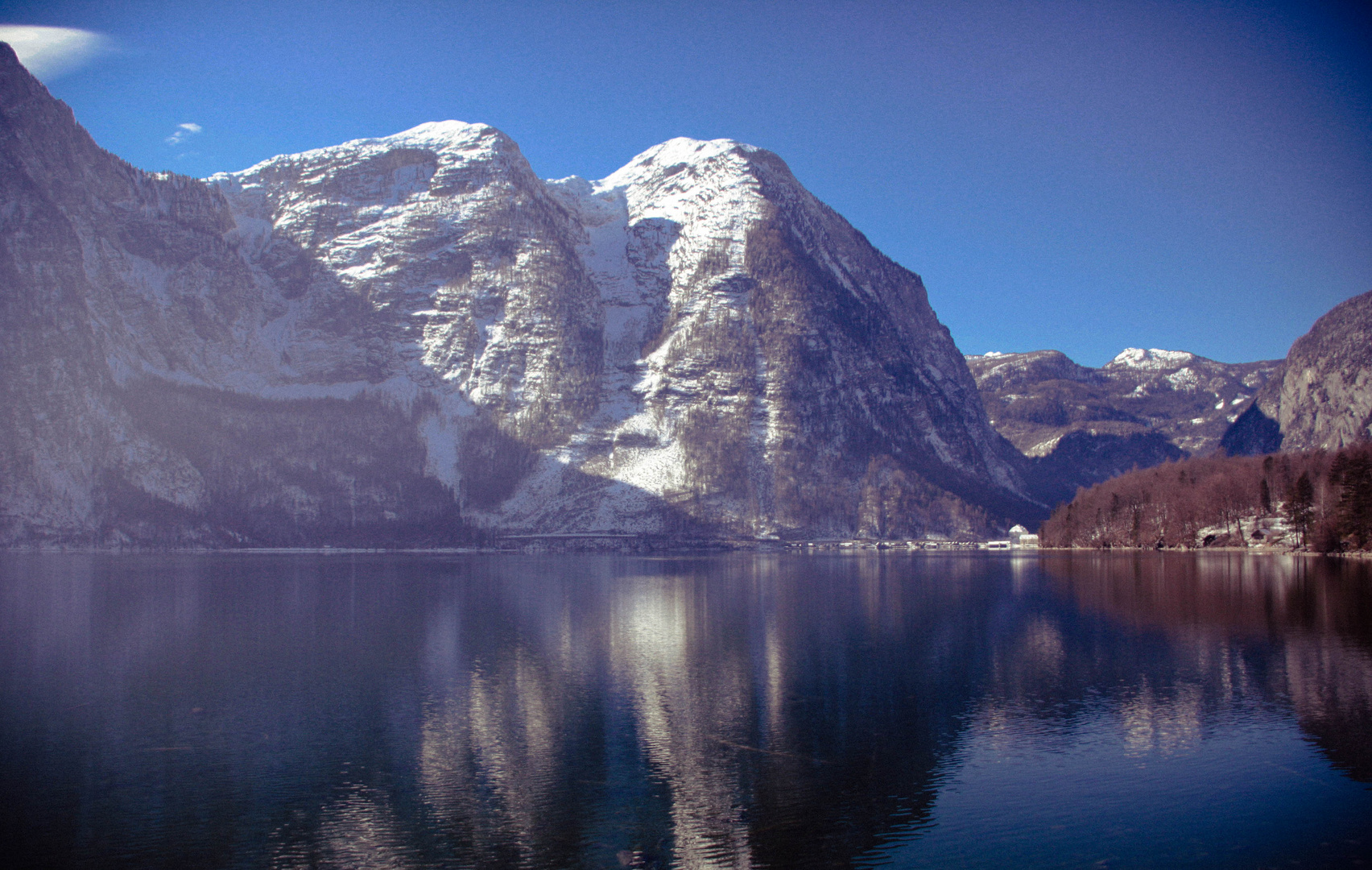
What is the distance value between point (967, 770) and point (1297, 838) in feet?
39.5

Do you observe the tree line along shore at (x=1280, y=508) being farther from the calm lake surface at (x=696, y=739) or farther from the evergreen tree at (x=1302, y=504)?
the calm lake surface at (x=696, y=739)

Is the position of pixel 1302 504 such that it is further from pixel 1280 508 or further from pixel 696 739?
pixel 696 739

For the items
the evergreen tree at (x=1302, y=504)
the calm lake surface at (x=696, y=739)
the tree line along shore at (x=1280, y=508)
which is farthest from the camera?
the evergreen tree at (x=1302, y=504)

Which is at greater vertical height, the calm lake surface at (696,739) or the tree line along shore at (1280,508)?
the tree line along shore at (1280,508)

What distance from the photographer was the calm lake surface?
33.6m

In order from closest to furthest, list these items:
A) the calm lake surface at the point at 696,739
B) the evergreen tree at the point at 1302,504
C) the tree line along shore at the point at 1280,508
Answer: the calm lake surface at the point at 696,739
the tree line along shore at the point at 1280,508
the evergreen tree at the point at 1302,504

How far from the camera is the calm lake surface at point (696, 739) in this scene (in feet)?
110

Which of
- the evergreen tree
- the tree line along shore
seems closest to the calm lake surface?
the tree line along shore

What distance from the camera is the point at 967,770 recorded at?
135 ft

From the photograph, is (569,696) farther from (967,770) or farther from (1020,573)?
(1020,573)

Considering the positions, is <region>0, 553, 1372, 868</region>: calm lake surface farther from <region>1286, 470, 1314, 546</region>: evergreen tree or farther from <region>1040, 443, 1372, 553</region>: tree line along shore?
<region>1286, 470, 1314, 546</region>: evergreen tree

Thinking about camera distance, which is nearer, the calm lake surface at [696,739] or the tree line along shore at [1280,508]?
the calm lake surface at [696,739]

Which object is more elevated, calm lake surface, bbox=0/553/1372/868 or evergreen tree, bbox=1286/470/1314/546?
evergreen tree, bbox=1286/470/1314/546

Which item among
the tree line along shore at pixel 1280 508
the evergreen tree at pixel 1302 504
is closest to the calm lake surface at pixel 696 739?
the tree line along shore at pixel 1280 508
